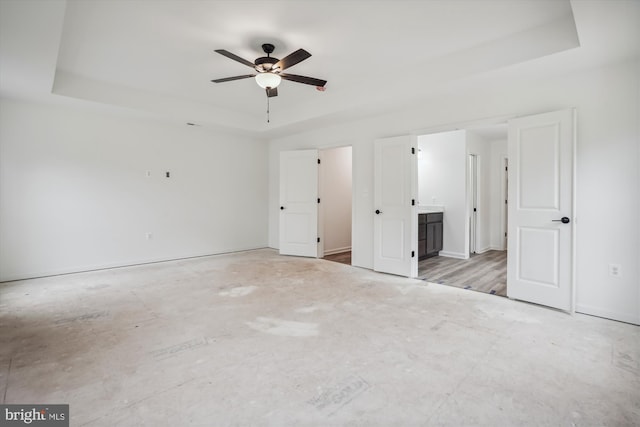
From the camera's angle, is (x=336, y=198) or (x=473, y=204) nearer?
(x=473, y=204)

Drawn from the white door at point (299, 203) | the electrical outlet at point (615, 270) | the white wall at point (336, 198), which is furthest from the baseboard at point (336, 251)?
the electrical outlet at point (615, 270)

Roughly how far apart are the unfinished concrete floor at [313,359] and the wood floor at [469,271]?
51 cm

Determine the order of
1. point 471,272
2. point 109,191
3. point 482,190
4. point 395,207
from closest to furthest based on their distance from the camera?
1. point 395,207
2. point 471,272
3. point 109,191
4. point 482,190

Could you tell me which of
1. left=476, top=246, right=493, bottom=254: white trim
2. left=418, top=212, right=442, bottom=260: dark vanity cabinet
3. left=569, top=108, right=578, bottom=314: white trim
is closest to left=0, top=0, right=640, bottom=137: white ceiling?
left=569, top=108, right=578, bottom=314: white trim

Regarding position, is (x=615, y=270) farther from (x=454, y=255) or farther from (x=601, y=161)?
(x=454, y=255)

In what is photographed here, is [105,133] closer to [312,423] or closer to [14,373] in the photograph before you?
[14,373]

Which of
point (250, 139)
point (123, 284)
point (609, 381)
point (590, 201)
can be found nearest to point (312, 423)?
point (609, 381)

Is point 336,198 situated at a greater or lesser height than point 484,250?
greater

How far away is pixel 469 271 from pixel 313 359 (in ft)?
11.7

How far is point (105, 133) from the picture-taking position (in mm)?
4922

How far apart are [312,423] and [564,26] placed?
3.64 m

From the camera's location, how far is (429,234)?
582cm

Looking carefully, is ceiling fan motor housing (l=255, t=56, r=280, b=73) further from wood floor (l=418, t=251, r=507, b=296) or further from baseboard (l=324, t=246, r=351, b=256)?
baseboard (l=324, t=246, r=351, b=256)

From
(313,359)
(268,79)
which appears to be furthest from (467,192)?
(313,359)
